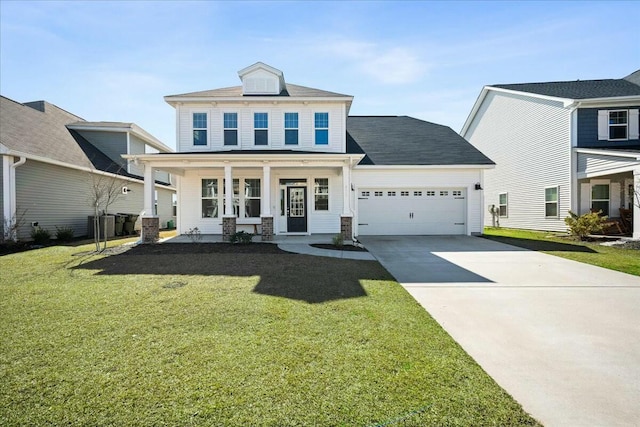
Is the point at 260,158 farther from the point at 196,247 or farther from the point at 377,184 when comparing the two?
the point at 377,184

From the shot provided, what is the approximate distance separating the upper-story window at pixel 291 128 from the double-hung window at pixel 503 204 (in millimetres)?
13983

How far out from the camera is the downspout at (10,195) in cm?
1191

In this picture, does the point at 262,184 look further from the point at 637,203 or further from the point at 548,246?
A: the point at 637,203

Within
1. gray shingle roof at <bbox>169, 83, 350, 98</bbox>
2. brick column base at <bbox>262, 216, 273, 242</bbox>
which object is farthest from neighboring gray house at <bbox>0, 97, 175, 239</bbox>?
brick column base at <bbox>262, 216, 273, 242</bbox>

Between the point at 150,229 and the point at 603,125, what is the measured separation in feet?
65.7

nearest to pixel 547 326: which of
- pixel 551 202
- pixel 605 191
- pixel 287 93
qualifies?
pixel 287 93

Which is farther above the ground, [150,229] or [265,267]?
[150,229]

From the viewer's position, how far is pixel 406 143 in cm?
1712

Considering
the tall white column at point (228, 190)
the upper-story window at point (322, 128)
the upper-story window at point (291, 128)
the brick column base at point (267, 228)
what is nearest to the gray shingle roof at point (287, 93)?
→ the upper-story window at point (322, 128)

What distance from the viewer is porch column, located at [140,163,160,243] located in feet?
40.4

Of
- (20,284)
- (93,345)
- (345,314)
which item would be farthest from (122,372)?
(20,284)

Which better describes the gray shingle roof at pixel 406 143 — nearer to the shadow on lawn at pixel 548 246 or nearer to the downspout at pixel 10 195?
the shadow on lawn at pixel 548 246

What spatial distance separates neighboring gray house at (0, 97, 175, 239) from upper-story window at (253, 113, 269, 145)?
5.97 meters

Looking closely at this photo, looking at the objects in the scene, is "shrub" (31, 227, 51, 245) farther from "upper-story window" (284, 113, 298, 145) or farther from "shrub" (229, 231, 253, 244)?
"upper-story window" (284, 113, 298, 145)
